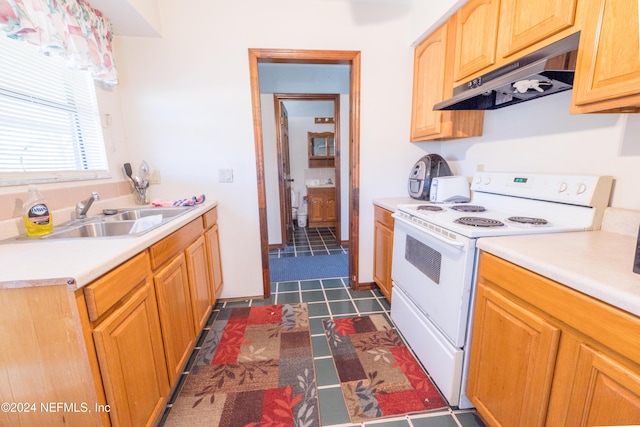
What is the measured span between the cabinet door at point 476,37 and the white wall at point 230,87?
59 cm

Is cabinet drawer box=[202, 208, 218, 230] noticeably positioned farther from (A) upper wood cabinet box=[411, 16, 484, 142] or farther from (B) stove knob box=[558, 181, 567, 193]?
(B) stove knob box=[558, 181, 567, 193]

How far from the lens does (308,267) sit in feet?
9.73

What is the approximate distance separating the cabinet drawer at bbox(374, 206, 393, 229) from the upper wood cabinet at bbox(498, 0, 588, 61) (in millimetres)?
1138

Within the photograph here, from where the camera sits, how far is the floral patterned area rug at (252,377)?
48.6 inches

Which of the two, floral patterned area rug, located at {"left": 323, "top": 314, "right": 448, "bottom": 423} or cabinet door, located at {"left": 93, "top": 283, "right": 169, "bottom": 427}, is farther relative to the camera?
floral patterned area rug, located at {"left": 323, "top": 314, "right": 448, "bottom": 423}

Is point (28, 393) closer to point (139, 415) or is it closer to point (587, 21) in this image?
point (139, 415)

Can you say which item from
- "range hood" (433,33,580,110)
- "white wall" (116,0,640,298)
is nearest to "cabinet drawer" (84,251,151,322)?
"white wall" (116,0,640,298)

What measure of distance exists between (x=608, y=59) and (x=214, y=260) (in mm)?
2296

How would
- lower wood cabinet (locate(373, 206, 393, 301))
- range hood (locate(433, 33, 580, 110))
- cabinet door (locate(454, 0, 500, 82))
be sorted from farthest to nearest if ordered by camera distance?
lower wood cabinet (locate(373, 206, 393, 301)) → cabinet door (locate(454, 0, 500, 82)) → range hood (locate(433, 33, 580, 110))

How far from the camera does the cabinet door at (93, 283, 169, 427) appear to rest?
0.82 m

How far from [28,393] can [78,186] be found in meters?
1.13

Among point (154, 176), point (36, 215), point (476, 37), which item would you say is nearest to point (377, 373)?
point (36, 215)

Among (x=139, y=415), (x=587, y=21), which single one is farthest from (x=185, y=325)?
(x=587, y=21)

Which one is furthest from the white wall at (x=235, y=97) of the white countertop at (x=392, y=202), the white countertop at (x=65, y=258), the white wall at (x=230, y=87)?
the white countertop at (x=65, y=258)
